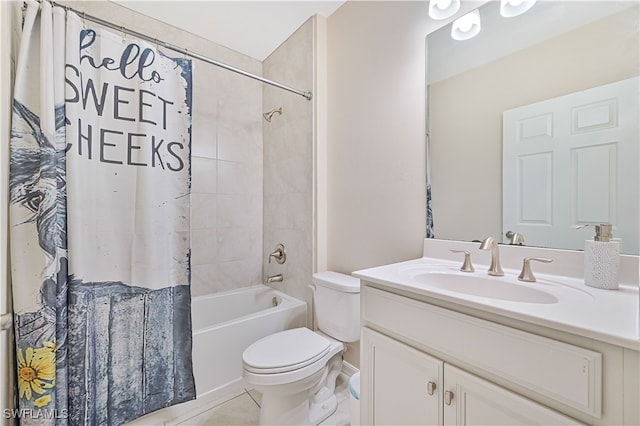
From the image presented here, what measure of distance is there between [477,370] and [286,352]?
87 cm

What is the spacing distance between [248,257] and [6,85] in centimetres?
169

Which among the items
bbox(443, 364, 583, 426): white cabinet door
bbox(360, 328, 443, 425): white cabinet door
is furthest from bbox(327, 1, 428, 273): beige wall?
bbox(443, 364, 583, 426): white cabinet door

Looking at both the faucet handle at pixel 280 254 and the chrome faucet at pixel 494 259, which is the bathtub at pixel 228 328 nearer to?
the faucet handle at pixel 280 254

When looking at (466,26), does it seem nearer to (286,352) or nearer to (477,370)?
(477,370)

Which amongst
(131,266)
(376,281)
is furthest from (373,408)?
(131,266)

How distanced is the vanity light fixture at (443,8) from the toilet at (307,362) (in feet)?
4.53

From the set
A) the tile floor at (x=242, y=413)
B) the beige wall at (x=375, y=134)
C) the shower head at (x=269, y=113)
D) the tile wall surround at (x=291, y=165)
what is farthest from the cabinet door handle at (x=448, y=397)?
the shower head at (x=269, y=113)

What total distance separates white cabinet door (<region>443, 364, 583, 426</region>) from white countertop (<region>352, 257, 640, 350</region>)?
19 centimetres

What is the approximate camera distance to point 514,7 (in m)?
1.06

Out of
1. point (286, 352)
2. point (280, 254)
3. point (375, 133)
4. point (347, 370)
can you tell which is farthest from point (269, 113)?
point (347, 370)

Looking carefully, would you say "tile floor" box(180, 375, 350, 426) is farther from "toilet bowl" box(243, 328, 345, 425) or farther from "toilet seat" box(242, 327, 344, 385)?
"toilet seat" box(242, 327, 344, 385)

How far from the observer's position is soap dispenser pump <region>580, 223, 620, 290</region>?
0.79m

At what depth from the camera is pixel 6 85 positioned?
1.00 m

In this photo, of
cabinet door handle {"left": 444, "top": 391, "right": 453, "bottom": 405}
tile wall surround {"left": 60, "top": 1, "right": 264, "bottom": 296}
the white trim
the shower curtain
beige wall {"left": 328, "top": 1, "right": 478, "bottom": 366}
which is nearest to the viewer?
cabinet door handle {"left": 444, "top": 391, "right": 453, "bottom": 405}
